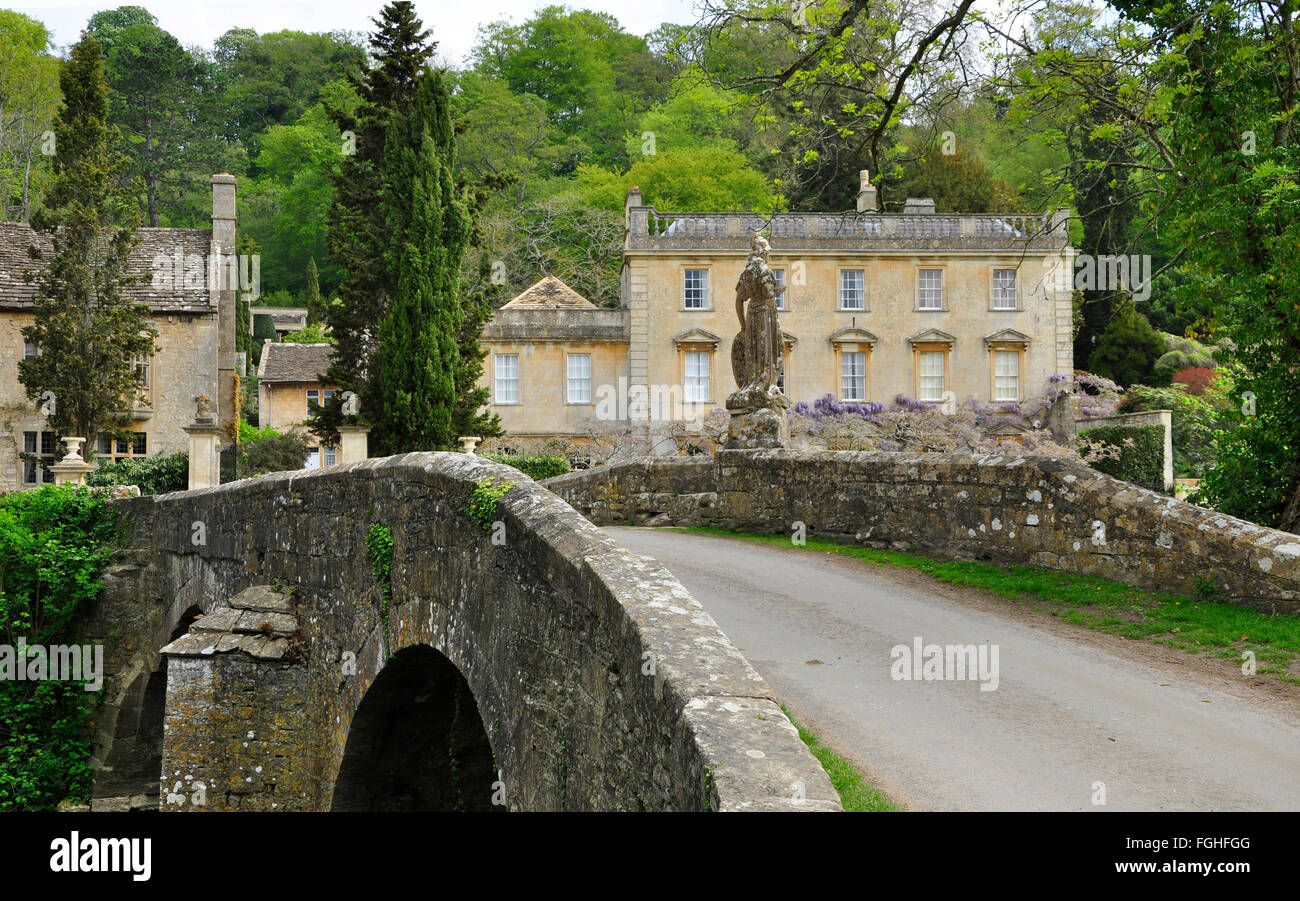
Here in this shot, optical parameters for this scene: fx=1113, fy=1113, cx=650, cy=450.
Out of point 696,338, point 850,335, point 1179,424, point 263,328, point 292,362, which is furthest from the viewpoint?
point 263,328

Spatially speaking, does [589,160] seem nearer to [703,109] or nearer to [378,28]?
[703,109]

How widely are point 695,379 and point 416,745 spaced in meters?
31.4

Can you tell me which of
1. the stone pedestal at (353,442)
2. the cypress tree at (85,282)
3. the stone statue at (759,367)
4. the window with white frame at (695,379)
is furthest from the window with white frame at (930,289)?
the cypress tree at (85,282)

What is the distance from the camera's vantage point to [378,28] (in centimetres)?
2714

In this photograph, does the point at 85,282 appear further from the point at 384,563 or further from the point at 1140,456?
the point at 1140,456

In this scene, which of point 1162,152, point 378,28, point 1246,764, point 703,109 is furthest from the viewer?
point 703,109

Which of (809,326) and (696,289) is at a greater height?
(696,289)

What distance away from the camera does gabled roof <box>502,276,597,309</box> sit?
42.2m

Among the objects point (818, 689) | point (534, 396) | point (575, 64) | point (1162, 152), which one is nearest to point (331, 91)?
point (575, 64)

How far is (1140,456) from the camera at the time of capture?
109 ft

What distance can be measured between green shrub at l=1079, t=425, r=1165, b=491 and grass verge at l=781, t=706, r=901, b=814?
94.7ft

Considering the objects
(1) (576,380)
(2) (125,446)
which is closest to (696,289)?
(1) (576,380)

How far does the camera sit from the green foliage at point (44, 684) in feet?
57.5

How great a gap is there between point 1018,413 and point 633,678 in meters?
38.1
